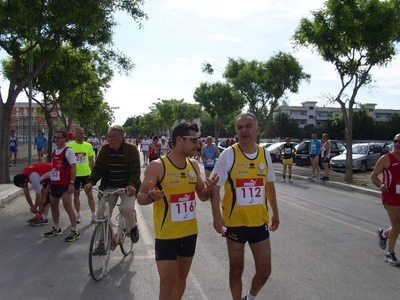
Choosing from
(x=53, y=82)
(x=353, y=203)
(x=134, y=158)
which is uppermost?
(x=53, y=82)

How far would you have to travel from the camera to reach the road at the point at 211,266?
183 inches

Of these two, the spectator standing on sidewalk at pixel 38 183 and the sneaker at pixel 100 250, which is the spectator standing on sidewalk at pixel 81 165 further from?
the sneaker at pixel 100 250

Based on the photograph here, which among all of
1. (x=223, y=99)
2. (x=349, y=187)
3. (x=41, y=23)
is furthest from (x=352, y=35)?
(x=223, y=99)

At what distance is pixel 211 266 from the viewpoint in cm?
553

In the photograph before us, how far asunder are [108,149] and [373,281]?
399cm

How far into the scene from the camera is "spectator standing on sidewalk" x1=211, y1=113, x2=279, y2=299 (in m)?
3.79

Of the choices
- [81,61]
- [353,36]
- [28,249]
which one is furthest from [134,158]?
[81,61]

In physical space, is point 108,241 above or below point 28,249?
above

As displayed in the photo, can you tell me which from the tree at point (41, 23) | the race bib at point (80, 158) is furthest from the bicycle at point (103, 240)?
the tree at point (41, 23)

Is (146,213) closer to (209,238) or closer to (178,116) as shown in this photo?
(209,238)

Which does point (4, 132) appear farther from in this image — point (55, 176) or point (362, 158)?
point (362, 158)

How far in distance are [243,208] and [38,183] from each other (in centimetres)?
520

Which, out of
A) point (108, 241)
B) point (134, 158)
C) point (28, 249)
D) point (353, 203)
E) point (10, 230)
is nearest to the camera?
point (108, 241)

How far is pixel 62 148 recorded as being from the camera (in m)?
6.99
